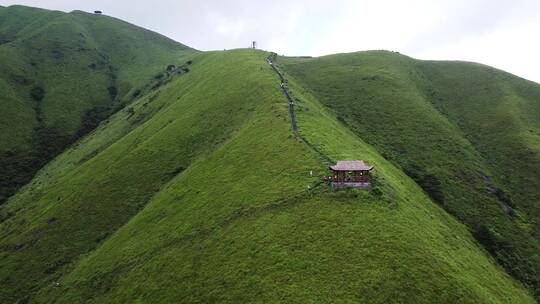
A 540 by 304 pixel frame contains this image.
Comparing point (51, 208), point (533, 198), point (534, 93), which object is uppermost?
point (534, 93)

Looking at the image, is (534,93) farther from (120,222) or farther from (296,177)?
(120,222)

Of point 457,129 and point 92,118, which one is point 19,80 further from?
point 457,129

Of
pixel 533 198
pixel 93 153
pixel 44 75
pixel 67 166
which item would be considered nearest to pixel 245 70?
pixel 93 153

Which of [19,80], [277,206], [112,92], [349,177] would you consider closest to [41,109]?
[19,80]

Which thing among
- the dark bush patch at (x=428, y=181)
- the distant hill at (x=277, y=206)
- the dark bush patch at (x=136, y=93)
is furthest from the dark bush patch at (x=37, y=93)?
the dark bush patch at (x=428, y=181)

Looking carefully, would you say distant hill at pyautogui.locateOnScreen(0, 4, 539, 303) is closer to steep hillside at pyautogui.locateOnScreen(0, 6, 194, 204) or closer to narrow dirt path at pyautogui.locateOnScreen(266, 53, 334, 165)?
narrow dirt path at pyautogui.locateOnScreen(266, 53, 334, 165)
